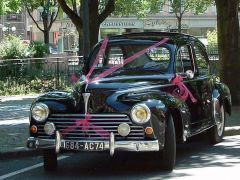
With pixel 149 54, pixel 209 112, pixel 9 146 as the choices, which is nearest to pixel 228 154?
pixel 209 112

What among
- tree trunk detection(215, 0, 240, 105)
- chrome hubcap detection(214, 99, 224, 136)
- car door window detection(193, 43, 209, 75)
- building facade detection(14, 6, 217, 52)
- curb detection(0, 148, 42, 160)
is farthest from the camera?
building facade detection(14, 6, 217, 52)

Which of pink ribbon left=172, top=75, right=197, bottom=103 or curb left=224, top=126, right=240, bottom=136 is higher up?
pink ribbon left=172, top=75, right=197, bottom=103

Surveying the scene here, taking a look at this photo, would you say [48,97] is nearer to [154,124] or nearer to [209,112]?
[154,124]

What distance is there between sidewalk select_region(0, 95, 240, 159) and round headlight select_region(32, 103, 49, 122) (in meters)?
1.80

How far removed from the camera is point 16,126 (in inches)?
498

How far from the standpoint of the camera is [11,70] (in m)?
21.4

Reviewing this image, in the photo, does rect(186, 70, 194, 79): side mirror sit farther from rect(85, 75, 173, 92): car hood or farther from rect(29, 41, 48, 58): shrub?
rect(29, 41, 48, 58): shrub

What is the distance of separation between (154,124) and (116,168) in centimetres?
119

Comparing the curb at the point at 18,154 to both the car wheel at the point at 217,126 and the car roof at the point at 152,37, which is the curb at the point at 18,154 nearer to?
the car roof at the point at 152,37

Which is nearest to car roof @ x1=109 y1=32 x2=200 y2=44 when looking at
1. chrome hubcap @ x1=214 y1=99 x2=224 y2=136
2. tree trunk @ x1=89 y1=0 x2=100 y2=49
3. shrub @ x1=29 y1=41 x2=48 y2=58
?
chrome hubcap @ x1=214 y1=99 x2=224 y2=136

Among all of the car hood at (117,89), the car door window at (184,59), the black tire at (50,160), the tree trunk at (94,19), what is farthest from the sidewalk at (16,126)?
the tree trunk at (94,19)

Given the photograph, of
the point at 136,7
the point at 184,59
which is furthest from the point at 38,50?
the point at 136,7

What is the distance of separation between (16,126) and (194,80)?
4.91 m

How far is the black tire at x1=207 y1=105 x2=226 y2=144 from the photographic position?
10305 millimetres
